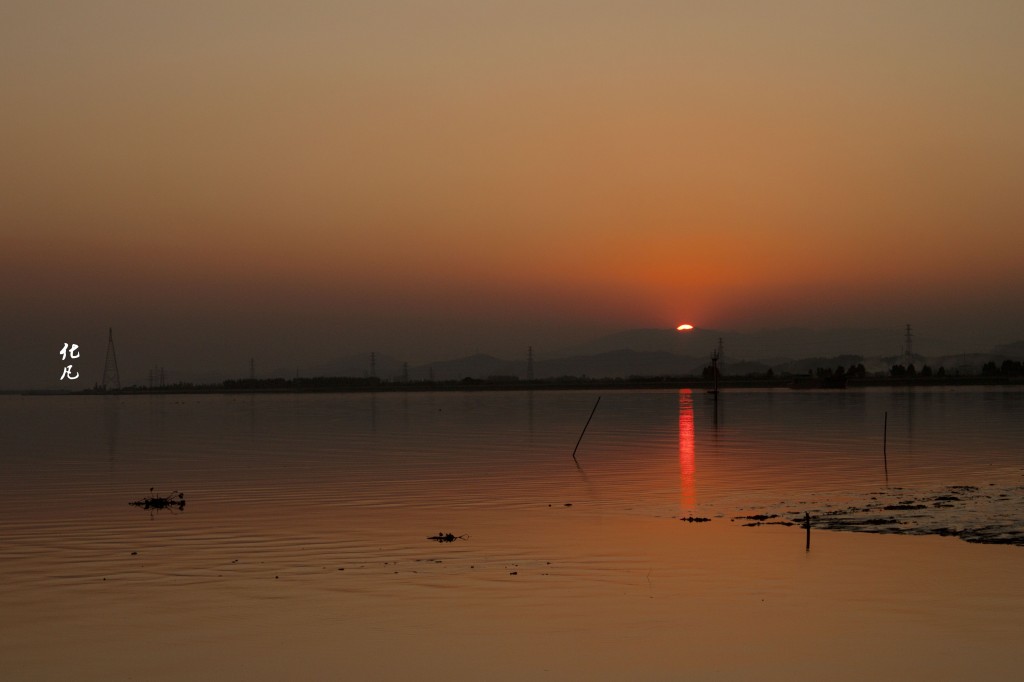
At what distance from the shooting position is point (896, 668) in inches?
621

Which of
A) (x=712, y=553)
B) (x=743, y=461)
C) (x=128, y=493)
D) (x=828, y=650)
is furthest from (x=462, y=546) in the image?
(x=743, y=461)

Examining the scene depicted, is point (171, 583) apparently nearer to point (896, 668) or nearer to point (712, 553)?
point (712, 553)

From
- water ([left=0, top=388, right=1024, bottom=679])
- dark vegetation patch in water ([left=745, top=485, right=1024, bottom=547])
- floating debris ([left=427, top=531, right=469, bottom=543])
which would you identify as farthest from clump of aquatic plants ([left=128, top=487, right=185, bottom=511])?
dark vegetation patch in water ([left=745, top=485, right=1024, bottom=547])

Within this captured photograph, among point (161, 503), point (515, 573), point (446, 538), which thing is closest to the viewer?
point (515, 573)

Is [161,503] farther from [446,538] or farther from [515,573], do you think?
[515,573]

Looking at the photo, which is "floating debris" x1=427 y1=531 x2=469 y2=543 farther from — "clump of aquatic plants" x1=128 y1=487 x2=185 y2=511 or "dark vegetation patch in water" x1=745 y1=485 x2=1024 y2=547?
"clump of aquatic plants" x1=128 y1=487 x2=185 y2=511

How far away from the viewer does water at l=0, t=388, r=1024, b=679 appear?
648 inches

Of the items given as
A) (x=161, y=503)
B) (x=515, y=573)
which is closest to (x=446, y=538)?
(x=515, y=573)

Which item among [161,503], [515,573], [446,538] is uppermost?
→ [161,503]

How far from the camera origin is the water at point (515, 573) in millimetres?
16469

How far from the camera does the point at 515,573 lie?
22.7 metres

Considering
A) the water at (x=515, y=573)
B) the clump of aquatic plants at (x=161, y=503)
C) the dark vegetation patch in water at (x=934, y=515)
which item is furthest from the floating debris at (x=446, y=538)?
the clump of aquatic plants at (x=161, y=503)

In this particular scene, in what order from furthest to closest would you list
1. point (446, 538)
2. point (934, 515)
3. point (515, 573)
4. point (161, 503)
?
point (161, 503) → point (934, 515) → point (446, 538) → point (515, 573)

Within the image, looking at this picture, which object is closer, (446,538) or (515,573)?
(515,573)
